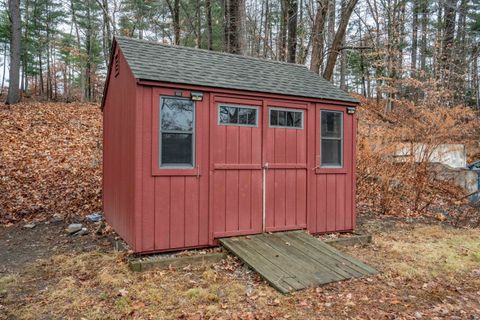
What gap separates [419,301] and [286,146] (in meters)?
3.05

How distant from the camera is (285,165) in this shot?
6094 millimetres

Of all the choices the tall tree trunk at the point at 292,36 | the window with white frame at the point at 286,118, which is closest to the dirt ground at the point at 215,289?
the window with white frame at the point at 286,118

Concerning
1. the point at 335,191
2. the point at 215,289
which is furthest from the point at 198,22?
the point at 215,289

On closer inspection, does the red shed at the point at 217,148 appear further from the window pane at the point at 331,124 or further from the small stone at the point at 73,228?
the small stone at the point at 73,228

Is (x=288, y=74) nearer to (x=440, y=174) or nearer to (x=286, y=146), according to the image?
(x=286, y=146)

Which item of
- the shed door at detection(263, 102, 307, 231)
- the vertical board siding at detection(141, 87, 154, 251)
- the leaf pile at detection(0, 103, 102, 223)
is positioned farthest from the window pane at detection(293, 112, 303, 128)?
the leaf pile at detection(0, 103, 102, 223)

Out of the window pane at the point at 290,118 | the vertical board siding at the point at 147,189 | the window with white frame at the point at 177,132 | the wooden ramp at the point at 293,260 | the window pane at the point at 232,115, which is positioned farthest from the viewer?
the window pane at the point at 290,118

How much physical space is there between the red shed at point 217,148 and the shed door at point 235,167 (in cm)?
2

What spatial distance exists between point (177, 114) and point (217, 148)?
803mm

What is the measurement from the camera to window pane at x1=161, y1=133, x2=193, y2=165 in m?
5.09

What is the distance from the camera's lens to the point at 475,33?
18.6 metres

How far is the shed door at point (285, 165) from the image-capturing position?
595cm

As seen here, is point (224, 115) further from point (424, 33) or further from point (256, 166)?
point (424, 33)

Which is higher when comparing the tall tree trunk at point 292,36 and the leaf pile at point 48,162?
the tall tree trunk at point 292,36
